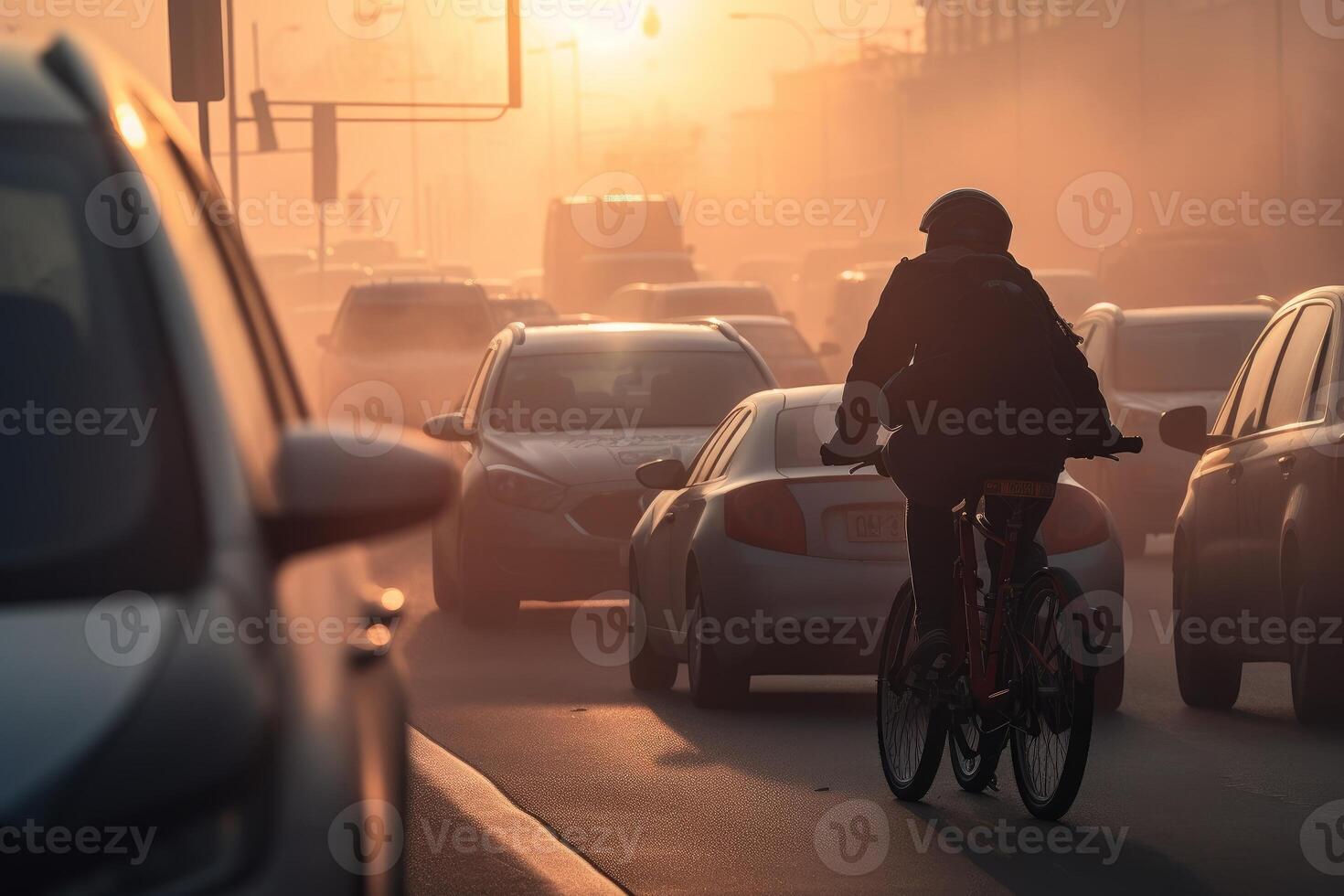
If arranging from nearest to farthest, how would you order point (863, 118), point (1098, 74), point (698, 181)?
point (1098, 74) → point (863, 118) → point (698, 181)

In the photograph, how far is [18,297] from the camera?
3.12 metres

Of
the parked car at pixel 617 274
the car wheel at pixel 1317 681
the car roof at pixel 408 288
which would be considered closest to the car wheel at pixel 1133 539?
the car wheel at pixel 1317 681

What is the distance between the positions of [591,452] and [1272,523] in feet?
17.2

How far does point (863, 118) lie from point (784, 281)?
42.7 meters

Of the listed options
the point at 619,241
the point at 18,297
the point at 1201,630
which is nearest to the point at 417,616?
the point at 1201,630

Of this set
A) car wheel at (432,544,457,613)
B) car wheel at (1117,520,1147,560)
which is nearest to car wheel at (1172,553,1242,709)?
car wheel at (432,544,457,613)

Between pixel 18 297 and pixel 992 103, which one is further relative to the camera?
pixel 992 103

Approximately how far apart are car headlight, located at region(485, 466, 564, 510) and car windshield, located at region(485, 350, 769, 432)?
0.75 m

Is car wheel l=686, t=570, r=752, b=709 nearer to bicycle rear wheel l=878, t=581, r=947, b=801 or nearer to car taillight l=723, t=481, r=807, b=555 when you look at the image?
car taillight l=723, t=481, r=807, b=555

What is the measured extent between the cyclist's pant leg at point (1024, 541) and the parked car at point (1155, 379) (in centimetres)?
1000

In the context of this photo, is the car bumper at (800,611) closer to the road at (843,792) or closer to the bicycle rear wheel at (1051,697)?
the road at (843,792)

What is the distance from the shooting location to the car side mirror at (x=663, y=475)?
439 inches

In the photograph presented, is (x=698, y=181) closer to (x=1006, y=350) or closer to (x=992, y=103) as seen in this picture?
(x=992, y=103)

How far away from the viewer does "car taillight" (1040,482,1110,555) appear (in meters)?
9.98
